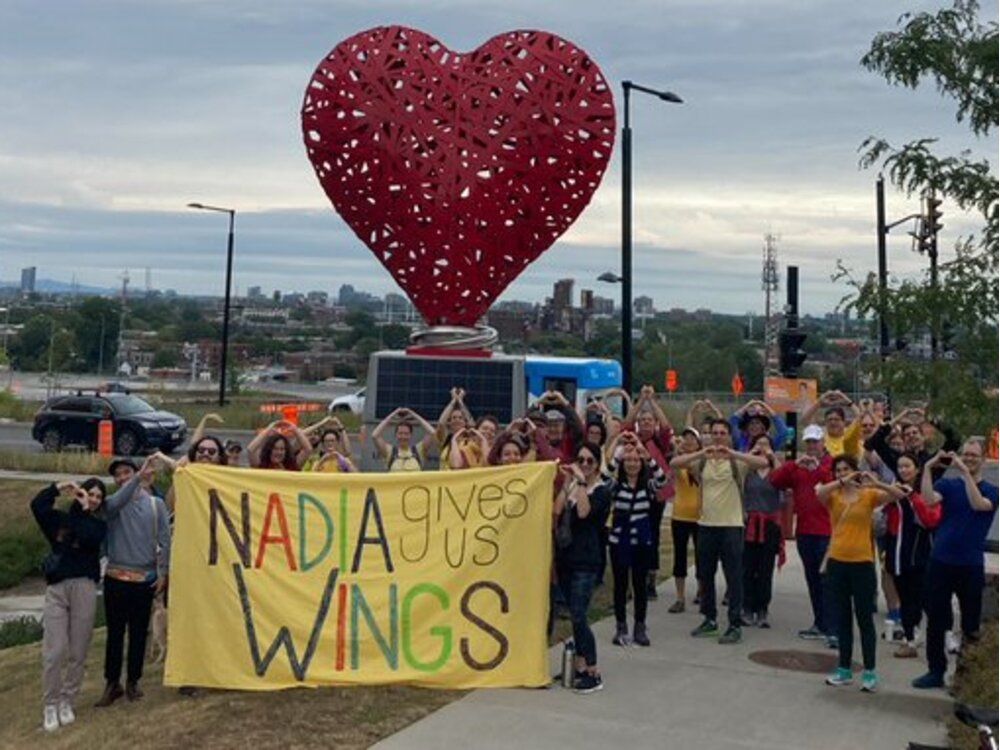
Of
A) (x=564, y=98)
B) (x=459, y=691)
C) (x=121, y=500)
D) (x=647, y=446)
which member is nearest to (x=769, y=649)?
(x=647, y=446)

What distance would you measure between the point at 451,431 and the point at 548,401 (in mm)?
901

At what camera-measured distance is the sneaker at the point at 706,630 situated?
1015 cm

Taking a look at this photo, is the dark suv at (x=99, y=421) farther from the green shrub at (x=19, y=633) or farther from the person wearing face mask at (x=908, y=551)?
the person wearing face mask at (x=908, y=551)

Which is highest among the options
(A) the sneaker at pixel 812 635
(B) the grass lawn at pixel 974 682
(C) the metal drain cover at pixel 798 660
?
(B) the grass lawn at pixel 974 682

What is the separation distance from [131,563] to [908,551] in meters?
5.68

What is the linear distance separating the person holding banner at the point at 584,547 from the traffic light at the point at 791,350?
8.87 m

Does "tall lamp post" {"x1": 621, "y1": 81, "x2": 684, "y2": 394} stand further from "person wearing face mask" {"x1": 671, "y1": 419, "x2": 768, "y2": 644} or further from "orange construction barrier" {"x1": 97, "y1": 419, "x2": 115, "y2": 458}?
"orange construction barrier" {"x1": 97, "y1": 419, "x2": 115, "y2": 458}

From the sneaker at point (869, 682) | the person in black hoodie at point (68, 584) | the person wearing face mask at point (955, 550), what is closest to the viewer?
the person in black hoodie at point (68, 584)

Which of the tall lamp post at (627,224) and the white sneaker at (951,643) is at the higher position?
the tall lamp post at (627,224)

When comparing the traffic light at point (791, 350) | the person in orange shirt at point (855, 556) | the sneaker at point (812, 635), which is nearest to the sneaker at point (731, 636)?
the sneaker at point (812, 635)

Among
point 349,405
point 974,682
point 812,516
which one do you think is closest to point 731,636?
point 812,516

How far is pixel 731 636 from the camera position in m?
A: 9.99

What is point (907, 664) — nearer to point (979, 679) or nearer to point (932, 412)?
point (979, 679)

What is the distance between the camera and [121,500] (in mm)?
8055
